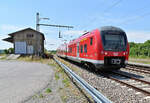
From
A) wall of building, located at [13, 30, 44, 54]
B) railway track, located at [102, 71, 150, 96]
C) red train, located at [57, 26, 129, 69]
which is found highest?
wall of building, located at [13, 30, 44, 54]

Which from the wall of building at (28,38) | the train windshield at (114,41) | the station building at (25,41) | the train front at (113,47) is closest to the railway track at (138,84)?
the train front at (113,47)

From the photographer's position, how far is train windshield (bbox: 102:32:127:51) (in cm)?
796

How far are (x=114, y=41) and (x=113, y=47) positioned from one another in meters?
0.44

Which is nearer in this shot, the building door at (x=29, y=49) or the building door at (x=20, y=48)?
the building door at (x=20, y=48)

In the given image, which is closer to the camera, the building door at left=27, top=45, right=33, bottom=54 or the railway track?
the railway track

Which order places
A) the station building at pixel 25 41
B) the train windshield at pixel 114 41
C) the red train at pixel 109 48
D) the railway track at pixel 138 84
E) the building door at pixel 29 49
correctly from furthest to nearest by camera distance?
the building door at pixel 29 49 < the station building at pixel 25 41 < the train windshield at pixel 114 41 < the red train at pixel 109 48 < the railway track at pixel 138 84


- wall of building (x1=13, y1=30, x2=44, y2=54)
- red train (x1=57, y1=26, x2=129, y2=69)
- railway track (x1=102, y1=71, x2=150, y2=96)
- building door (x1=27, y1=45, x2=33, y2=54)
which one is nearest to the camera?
railway track (x1=102, y1=71, x2=150, y2=96)

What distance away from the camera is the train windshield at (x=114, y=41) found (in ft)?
26.1

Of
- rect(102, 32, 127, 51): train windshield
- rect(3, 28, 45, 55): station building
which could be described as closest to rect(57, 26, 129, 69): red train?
rect(102, 32, 127, 51): train windshield

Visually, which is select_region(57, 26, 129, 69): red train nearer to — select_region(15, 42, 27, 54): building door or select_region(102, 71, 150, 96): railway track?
select_region(102, 71, 150, 96): railway track

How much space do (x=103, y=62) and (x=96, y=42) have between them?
1320 mm

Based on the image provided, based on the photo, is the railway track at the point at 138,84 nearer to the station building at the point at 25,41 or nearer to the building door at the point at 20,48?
the station building at the point at 25,41

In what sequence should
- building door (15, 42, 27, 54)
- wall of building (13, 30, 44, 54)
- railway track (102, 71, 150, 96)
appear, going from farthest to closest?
wall of building (13, 30, 44, 54)
building door (15, 42, 27, 54)
railway track (102, 71, 150, 96)

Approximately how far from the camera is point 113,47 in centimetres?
801
